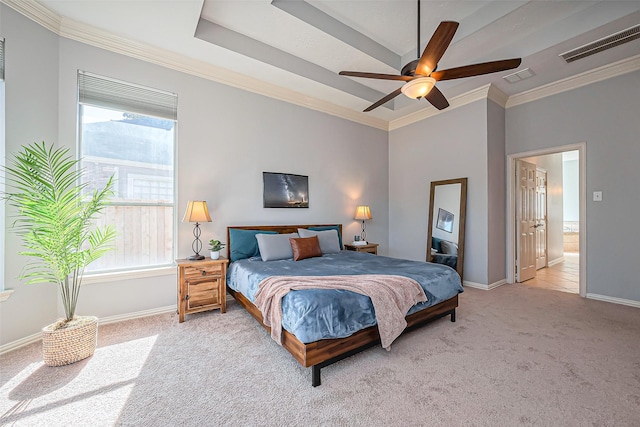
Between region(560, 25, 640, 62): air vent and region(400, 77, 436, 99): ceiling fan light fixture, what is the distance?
235 cm

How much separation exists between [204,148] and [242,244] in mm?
1382

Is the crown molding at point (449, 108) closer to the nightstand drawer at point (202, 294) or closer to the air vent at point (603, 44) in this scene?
the air vent at point (603, 44)

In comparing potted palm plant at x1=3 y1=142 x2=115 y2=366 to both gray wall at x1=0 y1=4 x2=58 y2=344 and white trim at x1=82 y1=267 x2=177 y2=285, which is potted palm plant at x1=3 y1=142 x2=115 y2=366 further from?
white trim at x1=82 y1=267 x2=177 y2=285

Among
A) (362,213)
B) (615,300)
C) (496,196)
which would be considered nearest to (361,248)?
(362,213)

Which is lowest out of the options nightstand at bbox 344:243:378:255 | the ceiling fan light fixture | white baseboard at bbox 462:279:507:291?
white baseboard at bbox 462:279:507:291

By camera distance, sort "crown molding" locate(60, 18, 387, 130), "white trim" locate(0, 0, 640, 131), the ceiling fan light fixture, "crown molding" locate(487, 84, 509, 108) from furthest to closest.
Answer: "crown molding" locate(487, 84, 509, 108)
"crown molding" locate(60, 18, 387, 130)
"white trim" locate(0, 0, 640, 131)
the ceiling fan light fixture

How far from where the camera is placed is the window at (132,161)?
9.21ft

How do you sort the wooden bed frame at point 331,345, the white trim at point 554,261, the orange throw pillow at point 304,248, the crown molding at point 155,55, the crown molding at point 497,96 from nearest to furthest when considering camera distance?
1. the wooden bed frame at point 331,345
2. the crown molding at point 155,55
3. the orange throw pillow at point 304,248
4. the crown molding at point 497,96
5. the white trim at point 554,261

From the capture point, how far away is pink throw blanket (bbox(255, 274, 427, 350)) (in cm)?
204

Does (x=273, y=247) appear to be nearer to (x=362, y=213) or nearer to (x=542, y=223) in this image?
(x=362, y=213)

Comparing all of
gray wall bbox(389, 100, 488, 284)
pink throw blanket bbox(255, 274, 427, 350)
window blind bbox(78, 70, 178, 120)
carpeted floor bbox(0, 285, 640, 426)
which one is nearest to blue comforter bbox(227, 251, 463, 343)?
pink throw blanket bbox(255, 274, 427, 350)

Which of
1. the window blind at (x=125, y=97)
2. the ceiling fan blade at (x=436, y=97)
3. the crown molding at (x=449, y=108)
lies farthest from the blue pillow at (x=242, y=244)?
the crown molding at (x=449, y=108)

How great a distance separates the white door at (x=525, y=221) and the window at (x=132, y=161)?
18.0 feet

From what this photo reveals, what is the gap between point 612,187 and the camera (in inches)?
138
